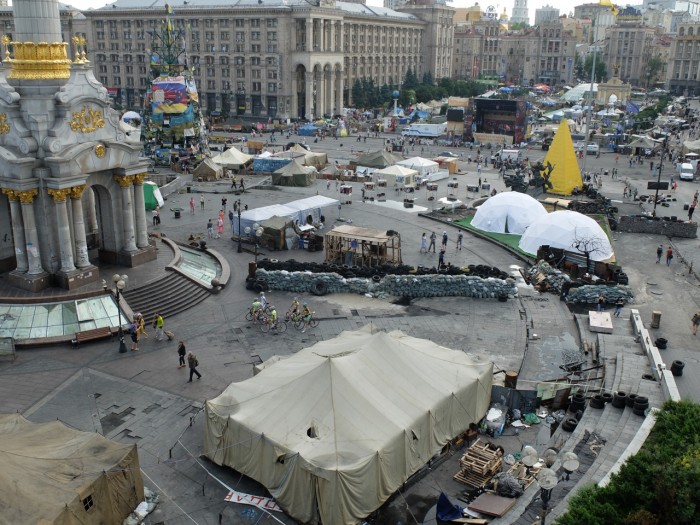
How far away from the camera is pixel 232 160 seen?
6862 centimetres

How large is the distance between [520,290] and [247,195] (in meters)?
29.6

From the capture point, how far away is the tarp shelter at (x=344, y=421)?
16.7 metres

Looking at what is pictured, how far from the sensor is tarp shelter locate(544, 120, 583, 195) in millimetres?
58344

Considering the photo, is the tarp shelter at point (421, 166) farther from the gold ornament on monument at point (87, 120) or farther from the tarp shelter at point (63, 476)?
the tarp shelter at point (63, 476)

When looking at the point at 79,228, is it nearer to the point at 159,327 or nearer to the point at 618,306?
the point at 159,327

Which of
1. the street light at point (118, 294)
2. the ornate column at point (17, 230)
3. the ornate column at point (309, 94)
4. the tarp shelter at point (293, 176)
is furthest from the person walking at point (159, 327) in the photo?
the ornate column at point (309, 94)

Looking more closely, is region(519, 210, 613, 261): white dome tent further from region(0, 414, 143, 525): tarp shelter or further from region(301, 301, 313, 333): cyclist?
region(0, 414, 143, 525): tarp shelter

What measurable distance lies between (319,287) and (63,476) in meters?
19.4

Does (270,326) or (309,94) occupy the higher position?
(309,94)

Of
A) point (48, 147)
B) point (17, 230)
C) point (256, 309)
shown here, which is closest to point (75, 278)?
point (17, 230)

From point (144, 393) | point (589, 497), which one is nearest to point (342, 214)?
point (144, 393)

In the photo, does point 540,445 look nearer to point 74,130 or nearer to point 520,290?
point 520,290

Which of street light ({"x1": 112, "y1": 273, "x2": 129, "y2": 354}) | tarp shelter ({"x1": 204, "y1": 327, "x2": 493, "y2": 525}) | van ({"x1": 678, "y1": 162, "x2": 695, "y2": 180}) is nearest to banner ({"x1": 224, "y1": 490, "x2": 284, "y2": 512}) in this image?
tarp shelter ({"x1": 204, "y1": 327, "x2": 493, "y2": 525})

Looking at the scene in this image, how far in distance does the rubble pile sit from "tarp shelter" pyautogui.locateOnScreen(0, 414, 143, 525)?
17.2 metres
